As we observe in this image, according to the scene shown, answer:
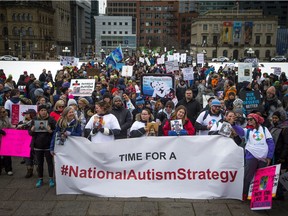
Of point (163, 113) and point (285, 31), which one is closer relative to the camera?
point (163, 113)

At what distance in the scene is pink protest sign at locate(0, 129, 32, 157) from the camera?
6.90m

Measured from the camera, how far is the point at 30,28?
80.8m

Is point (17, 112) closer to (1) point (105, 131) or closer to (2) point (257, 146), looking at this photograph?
(1) point (105, 131)

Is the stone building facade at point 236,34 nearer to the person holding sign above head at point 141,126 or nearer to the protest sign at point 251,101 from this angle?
the protest sign at point 251,101

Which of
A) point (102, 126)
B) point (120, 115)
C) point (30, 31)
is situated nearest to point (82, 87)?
point (120, 115)

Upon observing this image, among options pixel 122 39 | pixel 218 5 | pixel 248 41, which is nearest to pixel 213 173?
pixel 248 41

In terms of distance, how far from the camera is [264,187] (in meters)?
5.34

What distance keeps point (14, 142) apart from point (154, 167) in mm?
3056

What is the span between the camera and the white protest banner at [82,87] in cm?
1034

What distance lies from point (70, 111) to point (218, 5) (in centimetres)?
13967

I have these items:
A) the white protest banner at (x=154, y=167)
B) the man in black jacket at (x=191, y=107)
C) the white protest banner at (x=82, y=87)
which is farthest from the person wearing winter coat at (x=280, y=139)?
the white protest banner at (x=82, y=87)

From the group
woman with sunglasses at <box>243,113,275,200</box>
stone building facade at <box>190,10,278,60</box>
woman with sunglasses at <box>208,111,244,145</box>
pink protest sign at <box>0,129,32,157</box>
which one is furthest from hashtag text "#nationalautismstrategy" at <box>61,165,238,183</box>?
stone building facade at <box>190,10,278,60</box>

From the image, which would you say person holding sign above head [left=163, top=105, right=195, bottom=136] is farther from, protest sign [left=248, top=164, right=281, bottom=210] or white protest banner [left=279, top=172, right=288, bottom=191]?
white protest banner [left=279, top=172, right=288, bottom=191]

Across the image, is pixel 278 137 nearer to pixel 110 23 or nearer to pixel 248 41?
pixel 248 41
